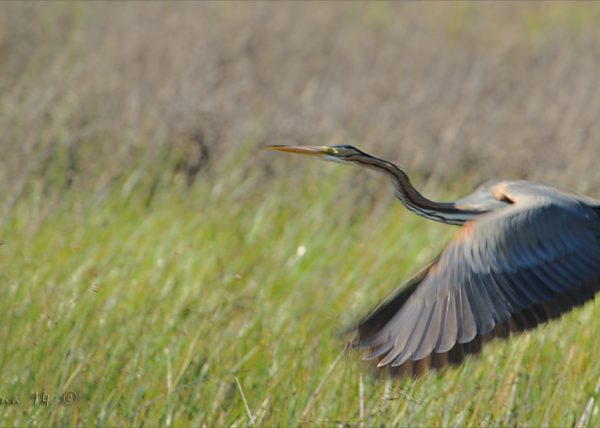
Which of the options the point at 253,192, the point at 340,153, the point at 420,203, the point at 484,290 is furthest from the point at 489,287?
the point at 253,192

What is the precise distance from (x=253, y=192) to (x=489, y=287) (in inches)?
124

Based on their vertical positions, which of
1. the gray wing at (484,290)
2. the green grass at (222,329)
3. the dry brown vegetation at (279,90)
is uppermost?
the gray wing at (484,290)

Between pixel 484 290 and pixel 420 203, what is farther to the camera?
pixel 420 203

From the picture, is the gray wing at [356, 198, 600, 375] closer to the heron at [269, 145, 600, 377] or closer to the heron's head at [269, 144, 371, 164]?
the heron at [269, 145, 600, 377]

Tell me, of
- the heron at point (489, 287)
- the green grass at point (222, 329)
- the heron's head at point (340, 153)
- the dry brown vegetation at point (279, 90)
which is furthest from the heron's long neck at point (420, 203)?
the dry brown vegetation at point (279, 90)

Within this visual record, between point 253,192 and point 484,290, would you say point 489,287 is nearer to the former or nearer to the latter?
point 484,290

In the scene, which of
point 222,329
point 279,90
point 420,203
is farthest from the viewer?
point 279,90

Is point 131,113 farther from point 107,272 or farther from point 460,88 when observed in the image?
point 460,88

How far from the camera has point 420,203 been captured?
4051 mm

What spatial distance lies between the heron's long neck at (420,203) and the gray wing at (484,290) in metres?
0.30

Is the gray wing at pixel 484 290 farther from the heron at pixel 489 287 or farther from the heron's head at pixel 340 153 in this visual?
the heron's head at pixel 340 153

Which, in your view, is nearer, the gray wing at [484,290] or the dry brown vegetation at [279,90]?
the gray wing at [484,290]

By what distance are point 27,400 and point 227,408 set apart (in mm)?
682

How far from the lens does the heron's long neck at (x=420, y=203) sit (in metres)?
4.02
